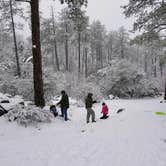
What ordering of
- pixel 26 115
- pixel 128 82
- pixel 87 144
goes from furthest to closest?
1. pixel 128 82
2. pixel 26 115
3. pixel 87 144

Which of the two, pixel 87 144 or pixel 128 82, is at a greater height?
pixel 128 82

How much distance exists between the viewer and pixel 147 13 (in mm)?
12992

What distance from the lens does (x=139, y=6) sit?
1288 centimetres

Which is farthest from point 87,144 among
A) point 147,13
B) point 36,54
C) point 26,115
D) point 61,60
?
point 61,60

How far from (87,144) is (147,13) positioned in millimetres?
9924

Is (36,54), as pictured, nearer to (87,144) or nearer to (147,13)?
(87,144)

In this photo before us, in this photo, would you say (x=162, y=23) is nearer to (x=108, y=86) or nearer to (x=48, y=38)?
(x=108, y=86)

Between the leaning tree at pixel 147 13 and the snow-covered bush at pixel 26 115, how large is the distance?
877 centimetres

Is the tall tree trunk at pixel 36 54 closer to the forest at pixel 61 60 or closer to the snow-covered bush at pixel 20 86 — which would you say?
the forest at pixel 61 60

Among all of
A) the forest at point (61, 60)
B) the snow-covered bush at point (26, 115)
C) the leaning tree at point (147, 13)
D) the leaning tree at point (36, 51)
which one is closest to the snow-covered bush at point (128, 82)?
the forest at point (61, 60)

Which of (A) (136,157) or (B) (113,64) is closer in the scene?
(A) (136,157)

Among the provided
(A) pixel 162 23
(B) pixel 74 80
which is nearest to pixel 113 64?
(B) pixel 74 80

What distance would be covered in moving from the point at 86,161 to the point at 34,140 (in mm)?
2228

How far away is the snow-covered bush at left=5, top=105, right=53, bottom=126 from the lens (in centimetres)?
759
